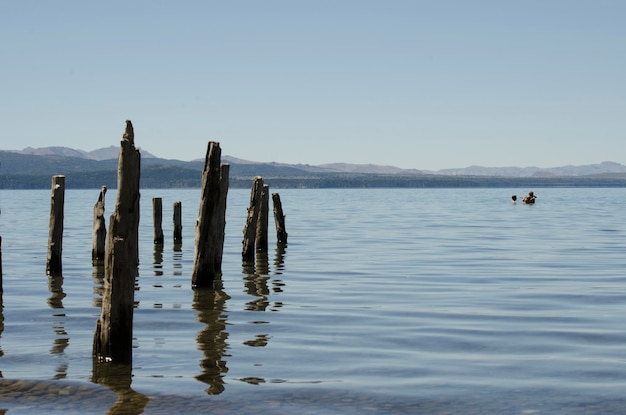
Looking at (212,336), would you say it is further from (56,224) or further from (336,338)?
(56,224)

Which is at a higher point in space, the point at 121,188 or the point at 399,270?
the point at 121,188

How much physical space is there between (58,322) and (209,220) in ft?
14.9

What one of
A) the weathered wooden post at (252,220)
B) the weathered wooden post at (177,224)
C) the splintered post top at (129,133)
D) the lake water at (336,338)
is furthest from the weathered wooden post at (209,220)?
the weathered wooden post at (177,224)

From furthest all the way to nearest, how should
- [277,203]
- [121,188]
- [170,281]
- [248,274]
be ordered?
[277,203] → [248,274] → [170,281] → [121,188]

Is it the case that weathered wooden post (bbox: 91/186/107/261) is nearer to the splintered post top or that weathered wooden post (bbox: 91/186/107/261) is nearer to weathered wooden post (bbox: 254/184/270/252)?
weathered wooden post (bbox: 254/184/270/252)

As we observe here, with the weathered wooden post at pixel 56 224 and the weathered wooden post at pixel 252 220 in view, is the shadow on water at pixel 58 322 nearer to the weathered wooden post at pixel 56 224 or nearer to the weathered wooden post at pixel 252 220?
the weathered wooden post at pixel 56 224

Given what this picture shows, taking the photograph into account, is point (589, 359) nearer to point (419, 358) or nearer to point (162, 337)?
point (419, 358)

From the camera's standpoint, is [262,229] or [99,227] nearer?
[99,227]

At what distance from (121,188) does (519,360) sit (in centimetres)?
579

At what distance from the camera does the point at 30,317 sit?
645 inches

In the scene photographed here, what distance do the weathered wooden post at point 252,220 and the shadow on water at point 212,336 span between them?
498 centimetres

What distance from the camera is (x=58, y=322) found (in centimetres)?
1573

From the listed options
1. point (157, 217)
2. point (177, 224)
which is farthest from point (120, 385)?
point (177, 224)

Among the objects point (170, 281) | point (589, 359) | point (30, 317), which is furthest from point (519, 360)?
point (170, 281)
